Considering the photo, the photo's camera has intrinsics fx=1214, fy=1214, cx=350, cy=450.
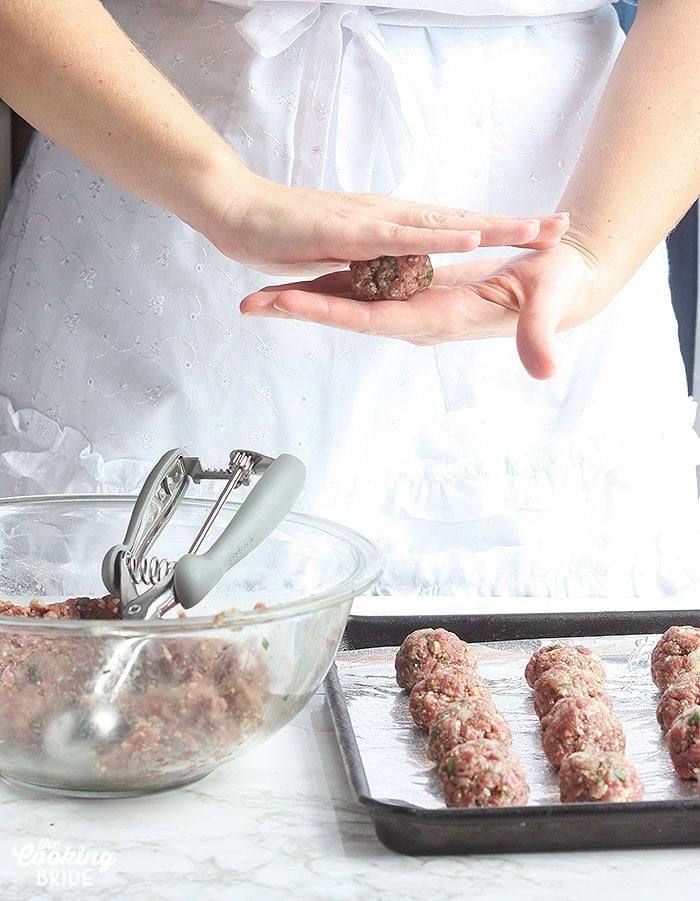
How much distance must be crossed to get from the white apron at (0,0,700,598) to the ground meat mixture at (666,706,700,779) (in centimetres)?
55

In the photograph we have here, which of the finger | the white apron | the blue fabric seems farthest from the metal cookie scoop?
the blue fabric

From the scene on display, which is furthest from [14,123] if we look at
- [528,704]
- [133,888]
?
[133,888]

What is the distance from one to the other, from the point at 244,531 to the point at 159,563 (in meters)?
0.07

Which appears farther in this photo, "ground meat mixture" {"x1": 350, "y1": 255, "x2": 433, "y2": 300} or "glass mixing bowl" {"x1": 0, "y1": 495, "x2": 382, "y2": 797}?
"ground meat mixture" {"x1": 350, "y1": 255, "x2": 433, "y2": 300}

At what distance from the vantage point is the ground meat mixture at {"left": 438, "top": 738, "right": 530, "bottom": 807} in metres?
0.79

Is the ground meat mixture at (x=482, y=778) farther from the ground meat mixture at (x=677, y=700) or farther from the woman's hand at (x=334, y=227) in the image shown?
the woman's hand at (x=334, y=227)

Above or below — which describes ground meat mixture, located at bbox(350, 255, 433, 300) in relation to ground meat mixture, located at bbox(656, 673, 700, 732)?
above

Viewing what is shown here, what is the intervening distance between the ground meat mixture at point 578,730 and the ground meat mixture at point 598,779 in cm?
4

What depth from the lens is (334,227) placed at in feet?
3.50

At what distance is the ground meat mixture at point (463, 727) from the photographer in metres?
0.87

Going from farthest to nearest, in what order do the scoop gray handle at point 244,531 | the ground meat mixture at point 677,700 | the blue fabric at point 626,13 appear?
the blue fabric at point 626,13, the ground meat mixture at point 677,700, the scoop gray handle at point 244,531

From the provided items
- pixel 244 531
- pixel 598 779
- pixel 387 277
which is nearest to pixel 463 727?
pixel 598 779

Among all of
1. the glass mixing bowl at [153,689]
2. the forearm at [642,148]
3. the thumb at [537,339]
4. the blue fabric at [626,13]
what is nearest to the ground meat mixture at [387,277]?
the thumb at [537,339]

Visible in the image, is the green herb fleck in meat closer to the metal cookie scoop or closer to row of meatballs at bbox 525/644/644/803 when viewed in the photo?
the metal cookie scoop
